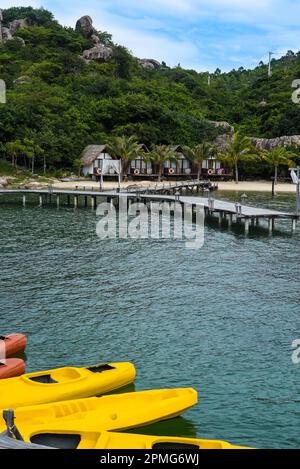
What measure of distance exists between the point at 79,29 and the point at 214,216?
9582 centimetres

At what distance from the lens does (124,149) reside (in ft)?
284

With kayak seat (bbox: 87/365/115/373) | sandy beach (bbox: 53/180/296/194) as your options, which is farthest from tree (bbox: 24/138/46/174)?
kayak seat (bbox: 87/365/115/373)

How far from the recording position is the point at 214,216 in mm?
53688

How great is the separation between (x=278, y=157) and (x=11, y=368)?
7936 centimetres

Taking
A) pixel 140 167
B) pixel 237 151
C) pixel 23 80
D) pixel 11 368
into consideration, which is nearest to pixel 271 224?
pixel 11 368

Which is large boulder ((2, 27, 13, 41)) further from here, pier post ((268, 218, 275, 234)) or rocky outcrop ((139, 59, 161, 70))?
pier post ((268, 218, 275, 234))

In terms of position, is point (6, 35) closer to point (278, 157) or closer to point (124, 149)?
point (124, 149)

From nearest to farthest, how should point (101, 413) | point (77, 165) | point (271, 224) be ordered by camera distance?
1. point (101, 413)
2. point (271, 224)
3. point (77, 165)

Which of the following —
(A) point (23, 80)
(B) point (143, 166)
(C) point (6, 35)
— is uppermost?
(C) point (6, 35)

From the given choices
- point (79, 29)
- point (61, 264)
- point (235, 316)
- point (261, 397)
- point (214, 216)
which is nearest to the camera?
point (261, 397)

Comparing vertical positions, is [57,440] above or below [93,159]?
below

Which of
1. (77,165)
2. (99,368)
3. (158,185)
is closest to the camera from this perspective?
(99,368)
